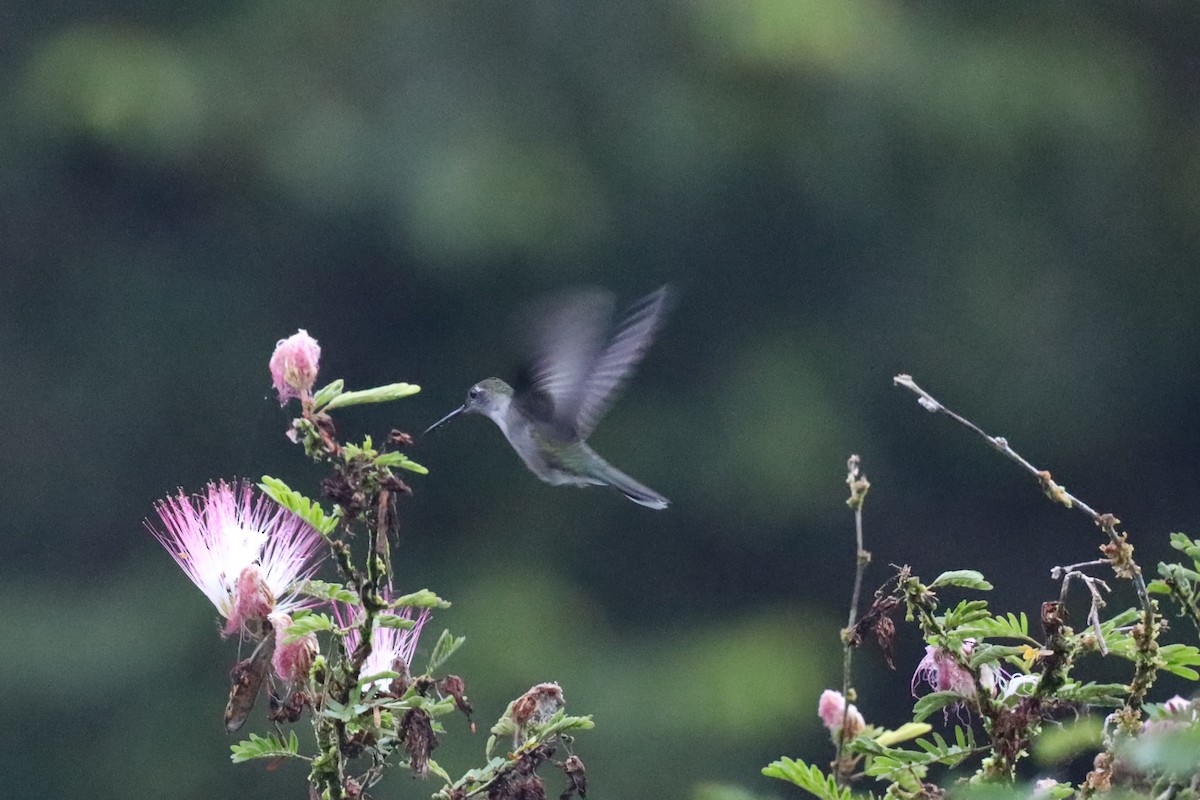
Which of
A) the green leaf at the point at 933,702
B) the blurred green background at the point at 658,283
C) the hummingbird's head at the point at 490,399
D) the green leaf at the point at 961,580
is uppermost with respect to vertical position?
the green leaf at the point at 961,580

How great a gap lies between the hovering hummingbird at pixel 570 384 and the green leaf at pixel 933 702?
114cm

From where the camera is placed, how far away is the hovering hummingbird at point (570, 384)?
2928mm

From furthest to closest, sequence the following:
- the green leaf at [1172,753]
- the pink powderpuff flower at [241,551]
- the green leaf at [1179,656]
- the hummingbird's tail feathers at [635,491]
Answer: the hummingbird's tail feathers at [635,491], the pink powderpuff flower at [241,551], the green leaf at [1179,656], the green leaf at [1172,753]

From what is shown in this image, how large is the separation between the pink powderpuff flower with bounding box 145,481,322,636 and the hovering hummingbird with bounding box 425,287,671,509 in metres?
0.64

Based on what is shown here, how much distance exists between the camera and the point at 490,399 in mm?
3373

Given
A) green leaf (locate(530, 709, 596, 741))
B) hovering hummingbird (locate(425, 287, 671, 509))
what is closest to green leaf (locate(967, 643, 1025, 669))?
green leaf (locate(530, 709, 596, 741))

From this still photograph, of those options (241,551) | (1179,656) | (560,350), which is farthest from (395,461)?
(560,350)

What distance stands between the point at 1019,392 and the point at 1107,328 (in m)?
0.64

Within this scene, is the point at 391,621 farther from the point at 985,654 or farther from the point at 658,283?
the point at 658,283

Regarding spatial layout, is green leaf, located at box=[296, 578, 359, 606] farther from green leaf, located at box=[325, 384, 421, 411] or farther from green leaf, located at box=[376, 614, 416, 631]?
green leaf, located at box=[325, 384, 421, 411]

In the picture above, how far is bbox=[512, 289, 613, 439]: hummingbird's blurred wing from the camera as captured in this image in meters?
2.89

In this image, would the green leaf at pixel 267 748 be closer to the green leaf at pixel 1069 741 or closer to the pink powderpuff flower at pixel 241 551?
the pink powderpuff flower at pixel 241 551

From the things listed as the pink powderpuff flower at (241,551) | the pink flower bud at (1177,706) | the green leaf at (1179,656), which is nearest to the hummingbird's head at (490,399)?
the pink powderpuff flower at (241,551)

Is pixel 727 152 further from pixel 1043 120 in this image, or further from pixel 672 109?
pixel 1043 120
